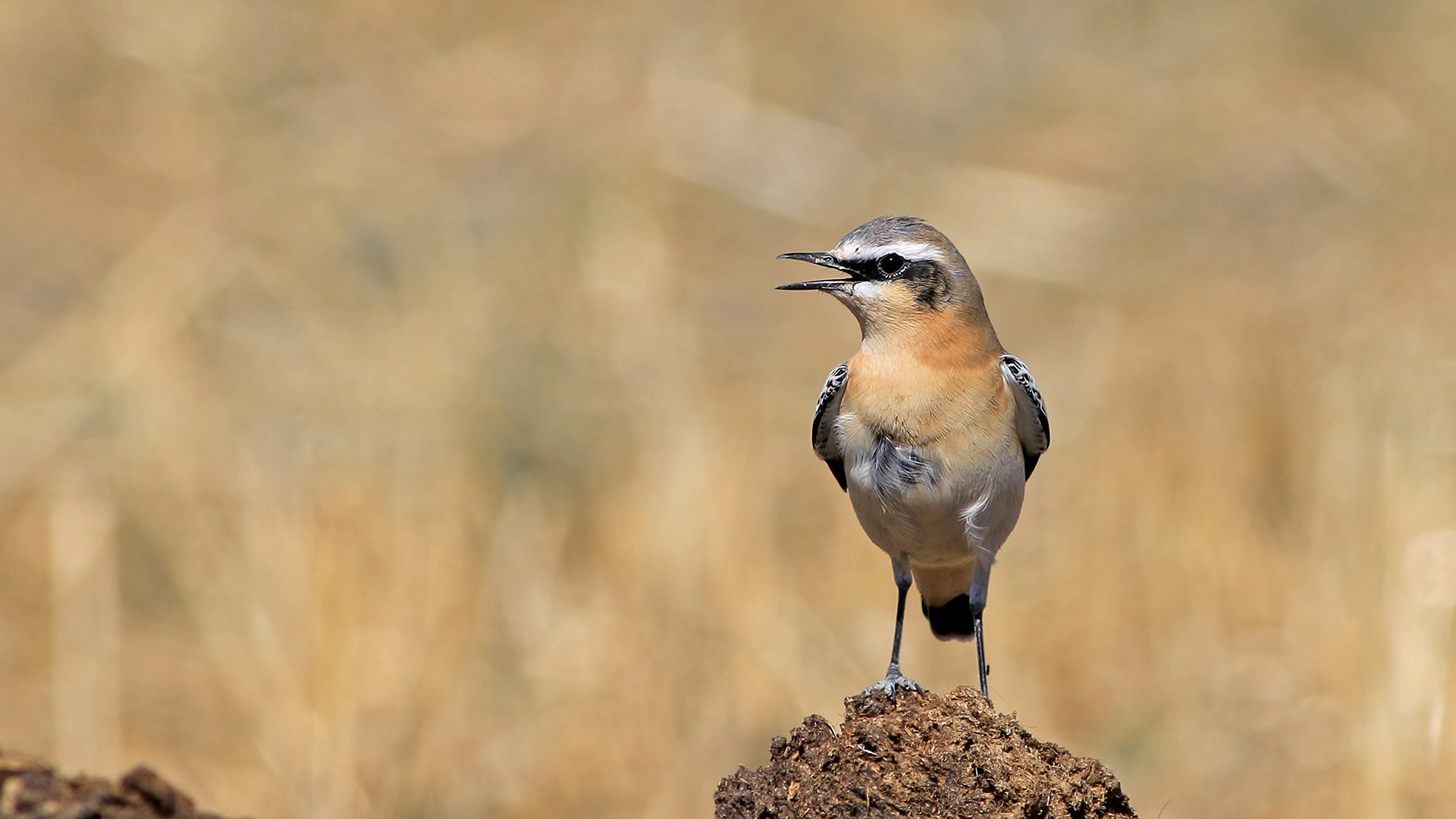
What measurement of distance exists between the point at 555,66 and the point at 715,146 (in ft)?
17.5

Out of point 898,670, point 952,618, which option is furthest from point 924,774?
point 952,618

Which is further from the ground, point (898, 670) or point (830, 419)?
point (830, 419)

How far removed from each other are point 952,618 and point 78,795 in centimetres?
626

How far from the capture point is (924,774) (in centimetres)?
626

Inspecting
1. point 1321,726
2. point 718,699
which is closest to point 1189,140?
point 1321,726

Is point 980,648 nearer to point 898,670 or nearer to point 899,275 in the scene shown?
point 898,670

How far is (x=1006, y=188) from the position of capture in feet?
76.0

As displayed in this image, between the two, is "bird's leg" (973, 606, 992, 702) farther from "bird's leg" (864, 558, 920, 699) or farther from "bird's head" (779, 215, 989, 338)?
"bird's head" (779, 215, 989, 338)

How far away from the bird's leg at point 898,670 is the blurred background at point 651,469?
611 cm

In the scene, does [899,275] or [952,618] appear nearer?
[899,275]

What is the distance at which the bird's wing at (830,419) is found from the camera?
876cm

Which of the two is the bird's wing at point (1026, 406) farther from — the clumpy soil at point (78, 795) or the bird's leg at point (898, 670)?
the clumpy soil at point (78, 795)

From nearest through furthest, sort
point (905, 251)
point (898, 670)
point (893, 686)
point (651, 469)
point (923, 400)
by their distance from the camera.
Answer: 1. point (893, 686)
2. point (898, 670)
3. point (923, 400)
4. point (905, 251)
5. point (651, 469)

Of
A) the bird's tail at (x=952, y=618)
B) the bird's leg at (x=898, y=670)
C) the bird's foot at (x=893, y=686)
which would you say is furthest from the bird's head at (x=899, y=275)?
the bird's tail at (x=952, y=618)
